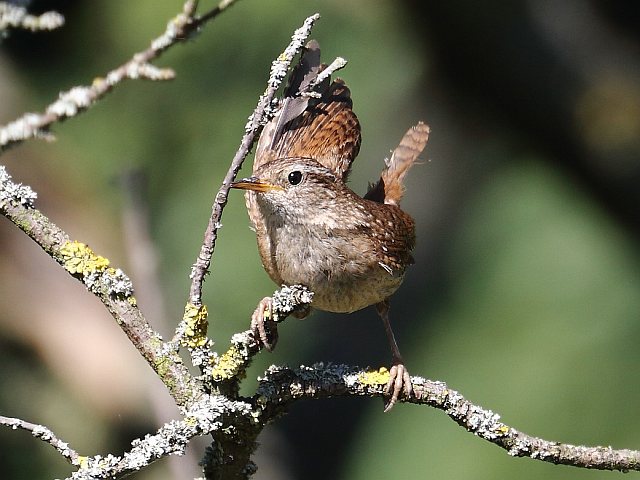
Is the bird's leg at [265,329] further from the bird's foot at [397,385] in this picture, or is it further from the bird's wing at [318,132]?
the bird's wing at [318,132]

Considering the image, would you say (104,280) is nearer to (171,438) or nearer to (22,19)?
(171,438)

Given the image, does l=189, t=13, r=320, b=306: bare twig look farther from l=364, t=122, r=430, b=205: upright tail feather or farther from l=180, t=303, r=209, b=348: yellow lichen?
l=364, t=122, r=430, b=205: upright tail feather

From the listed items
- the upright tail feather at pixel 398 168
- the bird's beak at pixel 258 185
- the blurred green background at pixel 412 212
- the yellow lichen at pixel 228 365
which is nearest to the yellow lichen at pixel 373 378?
the yellow lichen at pixel 228 365

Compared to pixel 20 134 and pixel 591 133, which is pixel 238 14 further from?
pixel 20 134

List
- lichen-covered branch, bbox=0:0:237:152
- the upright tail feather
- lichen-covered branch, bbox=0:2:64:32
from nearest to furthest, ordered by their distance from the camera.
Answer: lichen-covered branch, bbox=0:0:237:152
lichen-covered branch, bbox=0:2:64:32
the upright tail feather

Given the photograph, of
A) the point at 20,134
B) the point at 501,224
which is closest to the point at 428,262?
the point at 501,224

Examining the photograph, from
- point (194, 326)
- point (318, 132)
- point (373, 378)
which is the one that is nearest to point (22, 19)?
point (194, 326)

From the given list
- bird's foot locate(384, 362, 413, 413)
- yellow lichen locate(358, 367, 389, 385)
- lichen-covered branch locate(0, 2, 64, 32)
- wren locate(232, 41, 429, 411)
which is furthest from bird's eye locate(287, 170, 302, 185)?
lichen-covered branch locate(0, 2, 64, 32)
